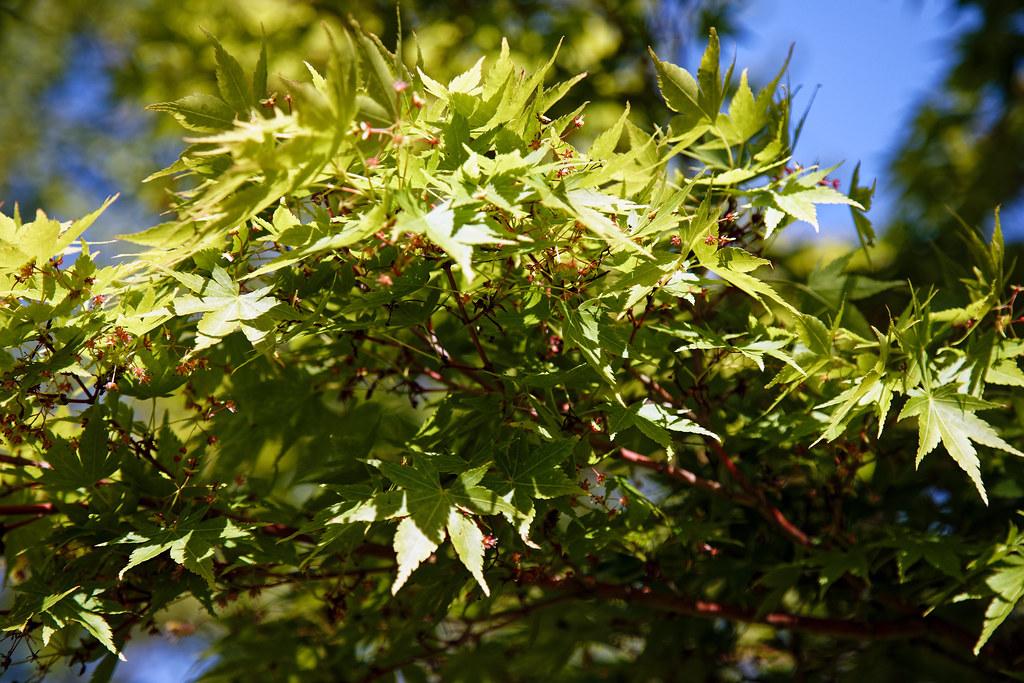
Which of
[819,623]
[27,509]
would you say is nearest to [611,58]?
[819,623]

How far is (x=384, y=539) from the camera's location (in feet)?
4.25

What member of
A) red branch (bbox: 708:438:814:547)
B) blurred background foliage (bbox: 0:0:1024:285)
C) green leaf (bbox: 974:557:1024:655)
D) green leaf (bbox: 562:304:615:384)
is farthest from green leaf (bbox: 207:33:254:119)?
green leaf (bbox: 974:557:1024:655)

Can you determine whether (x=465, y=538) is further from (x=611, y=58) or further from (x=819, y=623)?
(x=611, y=58)

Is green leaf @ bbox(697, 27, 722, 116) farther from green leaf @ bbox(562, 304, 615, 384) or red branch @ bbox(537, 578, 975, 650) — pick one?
red branch @ bbox(537, 578, 975, 650)

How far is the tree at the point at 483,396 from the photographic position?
89 cm

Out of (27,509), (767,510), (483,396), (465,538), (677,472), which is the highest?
(27,509)

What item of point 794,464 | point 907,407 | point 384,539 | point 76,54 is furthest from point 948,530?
point 76,54

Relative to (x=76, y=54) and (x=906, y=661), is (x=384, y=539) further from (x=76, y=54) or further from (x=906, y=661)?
(x=76, y=54)

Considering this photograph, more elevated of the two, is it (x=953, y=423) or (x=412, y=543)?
(x=412, y=543)

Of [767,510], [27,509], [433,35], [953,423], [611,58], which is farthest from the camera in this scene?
[433,35]

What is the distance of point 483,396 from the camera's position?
3.51ft

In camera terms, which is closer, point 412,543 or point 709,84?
point 412,543

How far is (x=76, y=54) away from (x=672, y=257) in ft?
27.1

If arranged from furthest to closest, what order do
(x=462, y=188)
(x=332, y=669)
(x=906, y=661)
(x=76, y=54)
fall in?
(x=76, y=54)
(x=906, y=661)
(x=332, y=669)
(x=462, y=188)
